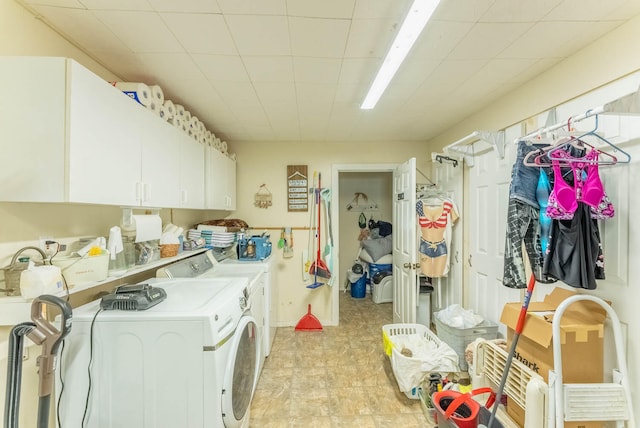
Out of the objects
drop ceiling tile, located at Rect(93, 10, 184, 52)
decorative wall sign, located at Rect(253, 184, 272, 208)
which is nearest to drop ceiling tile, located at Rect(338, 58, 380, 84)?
drop ceiling tile, located at Rect(93, 10, 184, 52)

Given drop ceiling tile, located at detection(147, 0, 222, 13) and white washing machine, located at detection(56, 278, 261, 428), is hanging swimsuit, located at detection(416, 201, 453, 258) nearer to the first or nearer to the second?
white washing machine, located at detection(56, 278, 261, 428)

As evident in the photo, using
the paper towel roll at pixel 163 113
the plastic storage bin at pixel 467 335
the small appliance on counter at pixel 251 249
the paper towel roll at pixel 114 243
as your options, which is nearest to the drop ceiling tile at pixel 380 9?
the paper towel roll at pixel 163 113

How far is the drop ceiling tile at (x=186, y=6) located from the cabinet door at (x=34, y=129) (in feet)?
1.57

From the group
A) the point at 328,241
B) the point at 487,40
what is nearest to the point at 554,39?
the point at 487,40

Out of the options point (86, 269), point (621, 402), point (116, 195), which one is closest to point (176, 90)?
point (116, 195)

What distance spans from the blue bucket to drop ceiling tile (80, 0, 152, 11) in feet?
14.4

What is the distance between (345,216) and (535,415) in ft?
14.4

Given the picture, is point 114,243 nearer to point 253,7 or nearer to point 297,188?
point 253,7

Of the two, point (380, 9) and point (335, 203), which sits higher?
point (380, 9)

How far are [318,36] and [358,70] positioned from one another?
1.46 ft

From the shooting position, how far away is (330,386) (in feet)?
7.75

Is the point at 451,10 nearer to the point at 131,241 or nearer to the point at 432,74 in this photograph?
the point at 432,74

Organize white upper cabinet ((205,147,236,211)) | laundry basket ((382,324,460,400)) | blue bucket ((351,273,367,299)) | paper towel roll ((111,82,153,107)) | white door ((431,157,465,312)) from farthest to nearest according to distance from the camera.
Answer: blue bucket ((351,273,367,299)) < white door ((431,157,465,312)) < white upper cabinet ((205,147,236,211)) < laundry basket ((382,324,460,400)) < paper towel roll ((111,82,153,107))

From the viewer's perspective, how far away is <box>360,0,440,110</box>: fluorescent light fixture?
1.15 meters
